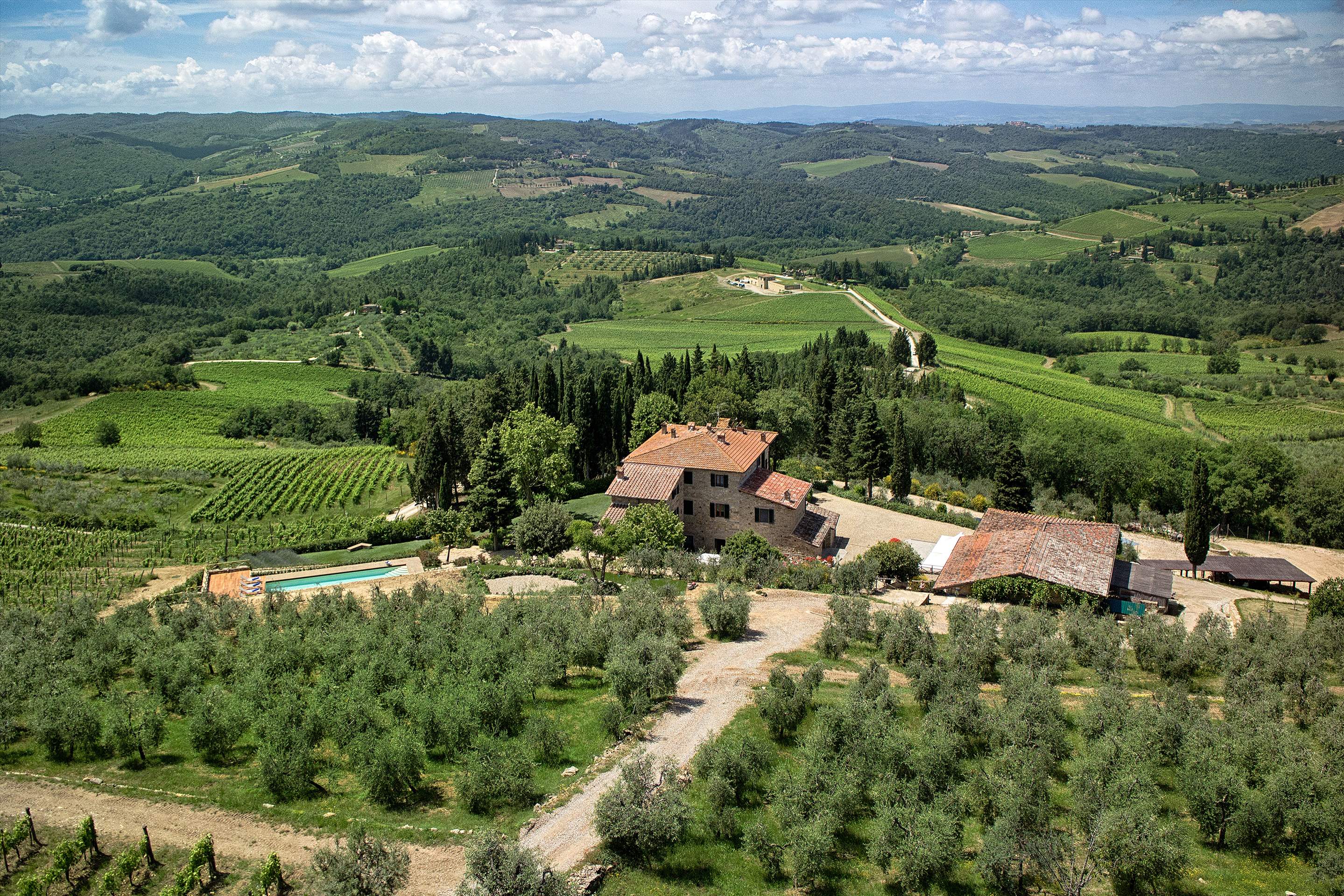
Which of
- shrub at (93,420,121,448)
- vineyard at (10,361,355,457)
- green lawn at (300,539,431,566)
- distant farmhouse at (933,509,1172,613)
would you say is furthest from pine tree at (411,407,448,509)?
shrub at (93,420,121,448)

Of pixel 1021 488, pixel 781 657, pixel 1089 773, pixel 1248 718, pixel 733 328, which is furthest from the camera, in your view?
pixel 733 328

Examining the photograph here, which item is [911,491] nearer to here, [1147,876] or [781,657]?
[781,657]

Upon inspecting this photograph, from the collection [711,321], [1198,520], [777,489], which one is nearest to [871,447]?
[777,489]

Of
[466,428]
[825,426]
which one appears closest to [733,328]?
[825,426]

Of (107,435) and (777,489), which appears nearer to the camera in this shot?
(777,489)

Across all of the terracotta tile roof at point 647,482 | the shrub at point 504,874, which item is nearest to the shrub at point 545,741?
the shrub at point 504,874

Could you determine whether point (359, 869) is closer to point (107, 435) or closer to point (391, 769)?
point (391, 769)
